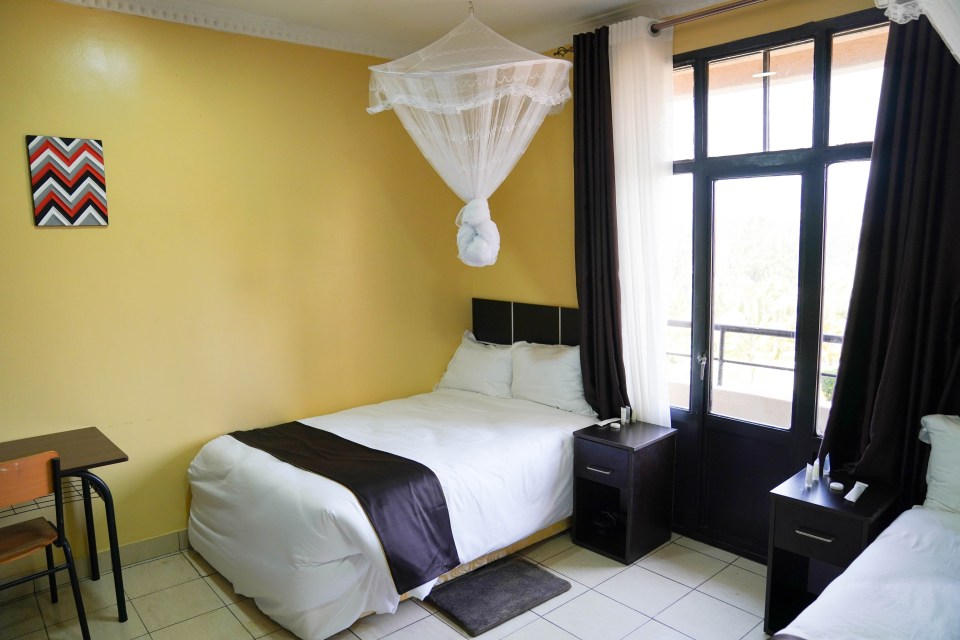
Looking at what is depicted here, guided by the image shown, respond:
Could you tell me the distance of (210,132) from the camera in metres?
3.38

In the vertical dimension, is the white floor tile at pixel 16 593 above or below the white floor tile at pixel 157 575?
above

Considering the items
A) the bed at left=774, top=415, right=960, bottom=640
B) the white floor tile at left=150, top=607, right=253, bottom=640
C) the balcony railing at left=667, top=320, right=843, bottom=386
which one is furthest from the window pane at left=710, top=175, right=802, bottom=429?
the white floor tile at left=150, top=607, right=253, bottom=640

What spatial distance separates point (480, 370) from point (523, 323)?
0.40 metres

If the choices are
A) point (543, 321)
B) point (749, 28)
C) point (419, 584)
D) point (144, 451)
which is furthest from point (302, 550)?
point (749, 28)

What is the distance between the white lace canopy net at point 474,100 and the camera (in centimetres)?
289

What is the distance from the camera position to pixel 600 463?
3275 mm

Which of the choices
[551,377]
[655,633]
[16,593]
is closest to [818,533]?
[655,633]

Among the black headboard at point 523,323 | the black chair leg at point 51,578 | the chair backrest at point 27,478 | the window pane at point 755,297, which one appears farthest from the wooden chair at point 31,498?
the window pane at point 755,297

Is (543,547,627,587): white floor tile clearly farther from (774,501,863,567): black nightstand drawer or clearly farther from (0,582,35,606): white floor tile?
(0,582,35,606): white floor tile

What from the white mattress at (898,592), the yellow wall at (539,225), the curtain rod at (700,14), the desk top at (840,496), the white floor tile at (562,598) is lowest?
the white floor tile at (562,598)

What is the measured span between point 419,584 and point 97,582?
160 centimetres

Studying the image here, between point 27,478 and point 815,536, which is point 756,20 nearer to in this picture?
point 815,536

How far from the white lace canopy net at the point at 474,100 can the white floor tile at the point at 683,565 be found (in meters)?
1.71

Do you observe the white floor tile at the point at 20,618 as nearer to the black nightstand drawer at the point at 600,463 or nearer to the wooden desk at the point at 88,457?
the wooden desk at the point at 88,457
